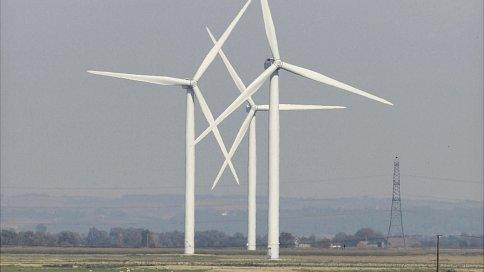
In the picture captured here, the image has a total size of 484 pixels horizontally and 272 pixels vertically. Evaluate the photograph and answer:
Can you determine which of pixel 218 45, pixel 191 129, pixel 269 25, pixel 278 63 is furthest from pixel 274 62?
pixel 191 129

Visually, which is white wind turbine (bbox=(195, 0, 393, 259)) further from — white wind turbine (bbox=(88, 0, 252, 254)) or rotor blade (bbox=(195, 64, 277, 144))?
white wind turbine (bbox=(88, 0, 252, 254))

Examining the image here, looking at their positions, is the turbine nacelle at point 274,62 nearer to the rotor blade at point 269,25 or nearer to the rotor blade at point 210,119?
the rotor blade at point 269,25

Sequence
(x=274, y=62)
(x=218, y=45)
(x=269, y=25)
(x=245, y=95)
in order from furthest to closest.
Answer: (x=218, y=45), (x=274, y=62), (x=269, y=25), (x=245, y=95)

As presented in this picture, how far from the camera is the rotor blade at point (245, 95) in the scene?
127m

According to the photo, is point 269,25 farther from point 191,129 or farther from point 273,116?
point 191,129

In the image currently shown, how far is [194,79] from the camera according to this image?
156 m

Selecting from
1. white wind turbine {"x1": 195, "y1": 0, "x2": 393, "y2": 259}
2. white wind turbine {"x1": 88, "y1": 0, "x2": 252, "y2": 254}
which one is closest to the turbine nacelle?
white wind turbine {"x1": 195, "y1": 0, "x2": 393, "y2": 259}

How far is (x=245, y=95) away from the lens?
425 ft

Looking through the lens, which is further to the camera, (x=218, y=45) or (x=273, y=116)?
(x=218, y=45)

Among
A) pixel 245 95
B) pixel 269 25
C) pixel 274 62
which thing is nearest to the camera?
pixel 245 95

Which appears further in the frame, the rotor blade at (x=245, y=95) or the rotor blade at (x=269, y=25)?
the rotor blade at (x=269, y=25)

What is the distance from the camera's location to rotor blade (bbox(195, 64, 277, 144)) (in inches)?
4990

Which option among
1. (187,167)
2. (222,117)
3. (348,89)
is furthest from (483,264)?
(187,167)

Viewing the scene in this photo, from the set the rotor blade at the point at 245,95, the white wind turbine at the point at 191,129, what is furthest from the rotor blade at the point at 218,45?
the rotor blade at the point at 245,95
